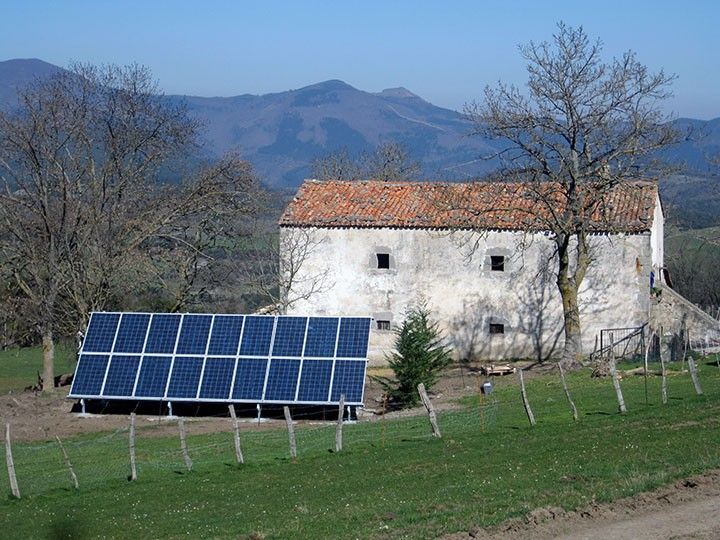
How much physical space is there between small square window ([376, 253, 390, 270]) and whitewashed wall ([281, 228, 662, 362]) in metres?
0.16

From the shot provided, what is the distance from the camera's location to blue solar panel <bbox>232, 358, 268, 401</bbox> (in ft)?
102

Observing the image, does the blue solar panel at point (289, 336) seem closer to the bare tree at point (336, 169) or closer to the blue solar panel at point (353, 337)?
the blue solar panel at point (353, 337)

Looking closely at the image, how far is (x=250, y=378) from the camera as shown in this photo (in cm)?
3138

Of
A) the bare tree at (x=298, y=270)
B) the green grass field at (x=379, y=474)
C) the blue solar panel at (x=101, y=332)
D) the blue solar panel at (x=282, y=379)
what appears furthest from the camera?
the bare tree at (x=298, y=270)

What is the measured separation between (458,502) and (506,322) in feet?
A: 84.5

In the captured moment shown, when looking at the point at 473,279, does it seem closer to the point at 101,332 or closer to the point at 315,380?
the point at 315,380

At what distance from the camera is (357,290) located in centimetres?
4191

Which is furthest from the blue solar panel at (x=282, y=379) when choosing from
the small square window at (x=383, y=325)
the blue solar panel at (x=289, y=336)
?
the small square window at (x=383, y=325)

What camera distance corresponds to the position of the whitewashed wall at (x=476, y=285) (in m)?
39.5

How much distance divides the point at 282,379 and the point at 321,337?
5.67 ft

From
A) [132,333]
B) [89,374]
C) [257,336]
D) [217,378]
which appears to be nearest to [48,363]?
[89,374]

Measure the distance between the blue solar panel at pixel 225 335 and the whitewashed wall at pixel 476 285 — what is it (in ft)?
30.8

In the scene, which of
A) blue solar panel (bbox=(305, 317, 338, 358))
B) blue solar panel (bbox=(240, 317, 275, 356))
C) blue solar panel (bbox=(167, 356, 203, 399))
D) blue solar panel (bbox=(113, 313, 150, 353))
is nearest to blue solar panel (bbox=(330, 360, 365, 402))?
Result: blue solar panel (bbox=(305, 317, 338, 358))

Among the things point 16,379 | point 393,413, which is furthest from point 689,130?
point 16,379
